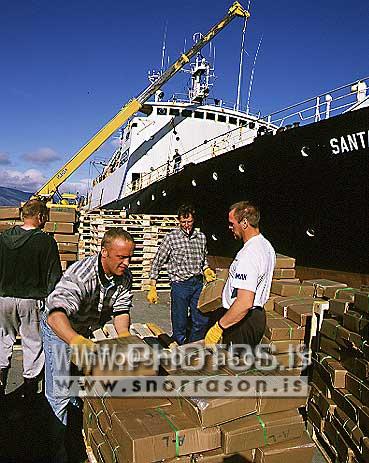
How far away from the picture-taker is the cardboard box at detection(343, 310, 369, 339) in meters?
3.58

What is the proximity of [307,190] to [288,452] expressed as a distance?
252 inches

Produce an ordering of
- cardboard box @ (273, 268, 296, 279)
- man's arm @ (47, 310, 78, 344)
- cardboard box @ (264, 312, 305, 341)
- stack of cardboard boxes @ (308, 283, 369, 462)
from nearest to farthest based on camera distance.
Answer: man's arm @ (47, 310, 78, 344)
stack of cardboard boxes @ (308, 283, 369, 462)
cardboard box @ (264, 312, 305, 341)
cardboard box @ (273, 268, 296, 279)

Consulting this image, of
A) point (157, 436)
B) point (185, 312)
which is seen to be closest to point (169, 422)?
point (157, 436)

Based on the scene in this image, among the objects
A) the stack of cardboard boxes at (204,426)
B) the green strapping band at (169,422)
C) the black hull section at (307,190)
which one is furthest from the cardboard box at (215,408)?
the black hull section at (307,190)

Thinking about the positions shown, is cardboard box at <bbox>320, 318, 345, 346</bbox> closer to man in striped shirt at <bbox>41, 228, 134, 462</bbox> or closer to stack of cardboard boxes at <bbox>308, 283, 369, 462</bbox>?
stack of cardboard boxes at <bbox>308, 283, 369, 462</bbox>

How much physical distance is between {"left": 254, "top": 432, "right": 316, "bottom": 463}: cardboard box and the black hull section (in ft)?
15.8

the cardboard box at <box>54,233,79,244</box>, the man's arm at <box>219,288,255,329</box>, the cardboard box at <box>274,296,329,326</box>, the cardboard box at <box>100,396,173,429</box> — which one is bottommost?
the cardboard box at <box>100,396,173,429</box>

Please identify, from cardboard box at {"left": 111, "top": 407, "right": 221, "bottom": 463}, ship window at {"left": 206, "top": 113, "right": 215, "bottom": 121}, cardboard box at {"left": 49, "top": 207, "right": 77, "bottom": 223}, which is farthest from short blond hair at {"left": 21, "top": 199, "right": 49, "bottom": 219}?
ship window at {"left": 206, "top": 113, "right": 215, "bottom": 121}

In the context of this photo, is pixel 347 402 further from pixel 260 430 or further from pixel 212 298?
pixel 212 298

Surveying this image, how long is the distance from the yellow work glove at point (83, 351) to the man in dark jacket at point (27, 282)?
165cm

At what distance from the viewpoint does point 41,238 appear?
4.33 meters

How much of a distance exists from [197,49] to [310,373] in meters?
19.2

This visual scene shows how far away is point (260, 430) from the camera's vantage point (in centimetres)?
268

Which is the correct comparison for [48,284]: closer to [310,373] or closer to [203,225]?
[310,373]
